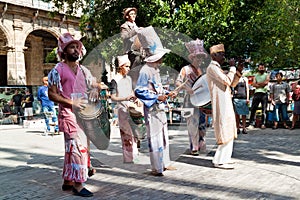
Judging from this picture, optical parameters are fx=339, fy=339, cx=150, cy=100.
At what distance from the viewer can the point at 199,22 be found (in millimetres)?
10641

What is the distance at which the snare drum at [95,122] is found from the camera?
13.9 feet

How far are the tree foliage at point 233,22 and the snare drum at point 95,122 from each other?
615 centimetres

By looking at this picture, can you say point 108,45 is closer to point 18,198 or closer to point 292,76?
point 18,198

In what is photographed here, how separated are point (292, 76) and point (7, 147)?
1033 centimetres

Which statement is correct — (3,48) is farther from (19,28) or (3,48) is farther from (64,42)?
(64,42)

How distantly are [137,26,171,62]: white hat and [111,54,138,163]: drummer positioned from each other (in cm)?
63

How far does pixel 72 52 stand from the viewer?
434cm

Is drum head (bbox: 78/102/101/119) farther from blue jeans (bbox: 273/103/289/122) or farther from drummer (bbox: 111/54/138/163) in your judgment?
blue jeans (bbox: 273/103/289/122)

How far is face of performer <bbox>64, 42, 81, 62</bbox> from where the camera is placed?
4332mm

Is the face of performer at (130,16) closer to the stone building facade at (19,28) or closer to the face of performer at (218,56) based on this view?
the face of performer at (218,56)

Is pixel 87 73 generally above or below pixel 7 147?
above

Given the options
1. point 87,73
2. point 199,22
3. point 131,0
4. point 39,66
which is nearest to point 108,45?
point 87,73

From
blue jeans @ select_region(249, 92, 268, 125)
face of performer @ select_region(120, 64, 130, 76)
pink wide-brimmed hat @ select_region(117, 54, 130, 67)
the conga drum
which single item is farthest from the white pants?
blue jeans @ select_region(249, 92, 268, 125)

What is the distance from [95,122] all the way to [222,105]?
6.90 ft
